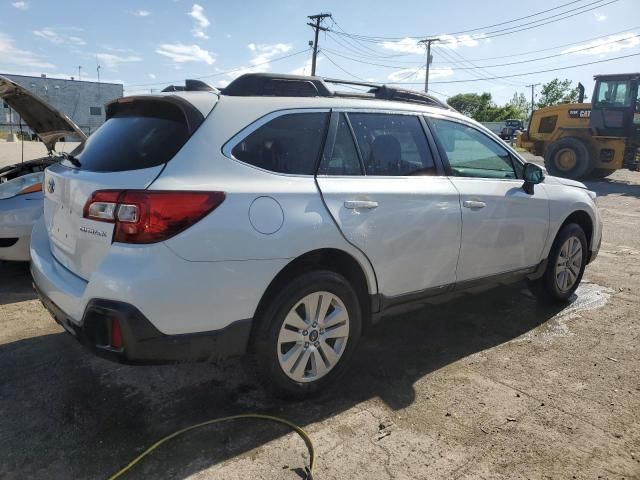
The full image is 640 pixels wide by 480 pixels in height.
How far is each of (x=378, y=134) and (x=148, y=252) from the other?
168 cm

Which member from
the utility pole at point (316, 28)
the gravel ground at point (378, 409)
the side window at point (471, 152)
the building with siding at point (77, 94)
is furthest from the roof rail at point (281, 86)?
the building with siding at point (77, 94)

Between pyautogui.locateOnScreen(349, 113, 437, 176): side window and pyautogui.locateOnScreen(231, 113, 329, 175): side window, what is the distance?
0.31m

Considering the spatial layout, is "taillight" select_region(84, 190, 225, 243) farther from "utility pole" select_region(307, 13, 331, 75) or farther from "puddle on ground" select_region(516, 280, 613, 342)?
"utility pole" select_region(307, 13, 331, 75)

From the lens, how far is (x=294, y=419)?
289 centimetres

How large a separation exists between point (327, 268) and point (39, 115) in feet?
14.8

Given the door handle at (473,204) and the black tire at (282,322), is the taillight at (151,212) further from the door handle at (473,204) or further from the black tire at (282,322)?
the door handle at (473,204)

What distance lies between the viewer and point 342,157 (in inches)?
122

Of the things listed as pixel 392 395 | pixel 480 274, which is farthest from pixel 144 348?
pixel 480 274

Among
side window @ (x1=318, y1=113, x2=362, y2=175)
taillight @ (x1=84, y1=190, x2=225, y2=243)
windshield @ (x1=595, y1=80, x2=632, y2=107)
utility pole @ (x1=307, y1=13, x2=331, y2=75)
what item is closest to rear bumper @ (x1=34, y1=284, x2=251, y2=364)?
taillight @ (x1=84, y1=190, x2=225, y2=243)

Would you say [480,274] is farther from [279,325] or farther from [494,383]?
[279,325]

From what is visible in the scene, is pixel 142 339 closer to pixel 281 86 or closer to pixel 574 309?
pixel 281 86

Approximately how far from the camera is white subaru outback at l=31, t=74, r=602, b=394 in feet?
8.00

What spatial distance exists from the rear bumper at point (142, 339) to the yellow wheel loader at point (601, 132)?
16232 millimetres

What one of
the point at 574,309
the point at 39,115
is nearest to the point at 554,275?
the point at 574,309
